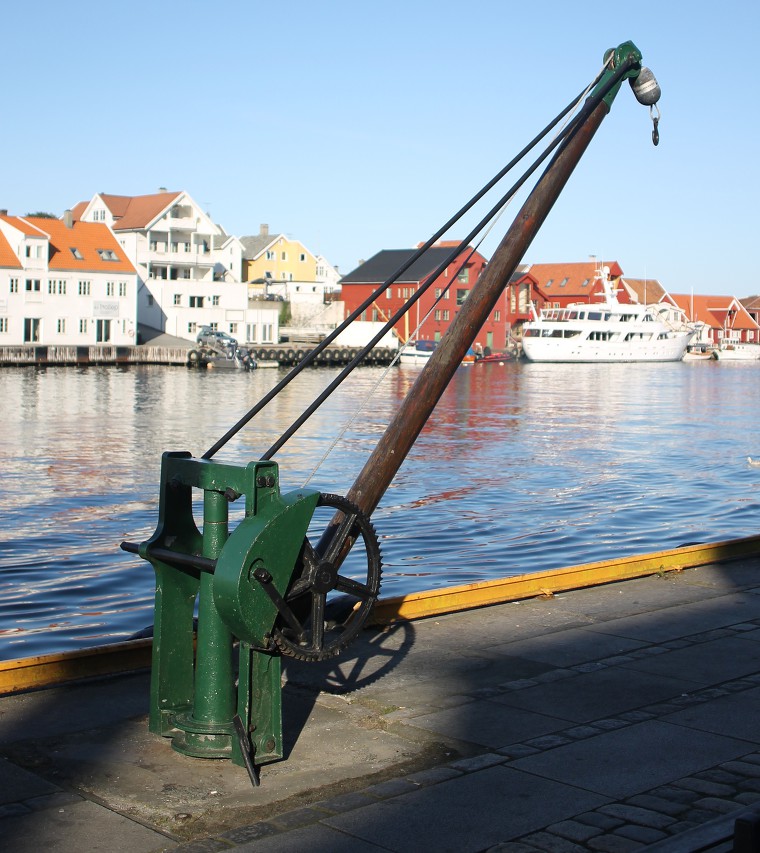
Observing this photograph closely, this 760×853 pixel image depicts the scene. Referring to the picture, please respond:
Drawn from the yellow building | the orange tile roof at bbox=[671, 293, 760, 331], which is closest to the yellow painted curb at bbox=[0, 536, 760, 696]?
the yellow building

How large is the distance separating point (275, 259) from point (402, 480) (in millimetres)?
102402

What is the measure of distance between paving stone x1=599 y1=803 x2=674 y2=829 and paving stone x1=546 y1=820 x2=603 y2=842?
0.59ft

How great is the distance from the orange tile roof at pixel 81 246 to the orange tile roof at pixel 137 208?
6169mm

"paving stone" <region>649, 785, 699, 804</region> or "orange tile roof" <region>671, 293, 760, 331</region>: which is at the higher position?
"orange tile roof" <region>671, 293, 760, 331</region>

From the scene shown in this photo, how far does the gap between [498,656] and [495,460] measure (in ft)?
76.9

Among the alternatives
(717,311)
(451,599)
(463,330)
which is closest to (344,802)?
(463,330)

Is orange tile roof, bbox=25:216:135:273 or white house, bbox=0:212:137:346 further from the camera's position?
orange tile roof, bbox=25:216:135:273

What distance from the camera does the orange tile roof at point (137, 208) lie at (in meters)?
92.2

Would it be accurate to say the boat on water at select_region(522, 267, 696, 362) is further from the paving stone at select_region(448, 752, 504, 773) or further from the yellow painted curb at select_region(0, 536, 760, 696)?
the paving stone at select_region(448, 752, 504, 773)

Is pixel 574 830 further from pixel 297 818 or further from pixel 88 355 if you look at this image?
pixel 88 355

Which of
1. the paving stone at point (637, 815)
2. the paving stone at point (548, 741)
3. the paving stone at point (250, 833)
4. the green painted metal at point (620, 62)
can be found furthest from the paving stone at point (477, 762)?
the green painted metal at point (620, 62)

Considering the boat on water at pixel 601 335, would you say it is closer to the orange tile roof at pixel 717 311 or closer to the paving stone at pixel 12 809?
the orange tile roof at pixel 717 311

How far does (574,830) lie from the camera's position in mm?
4699

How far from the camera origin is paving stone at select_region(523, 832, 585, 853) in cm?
452
